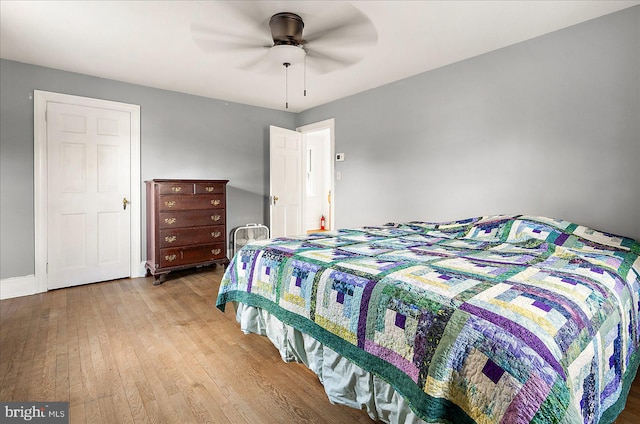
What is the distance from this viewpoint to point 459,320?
1.09 meters

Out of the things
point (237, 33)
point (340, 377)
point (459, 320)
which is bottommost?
point (340, 377)

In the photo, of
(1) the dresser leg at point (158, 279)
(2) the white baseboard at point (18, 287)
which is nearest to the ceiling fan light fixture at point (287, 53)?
(1) the dresser leg at point (158, 279)

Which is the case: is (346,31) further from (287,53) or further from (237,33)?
(237,33)

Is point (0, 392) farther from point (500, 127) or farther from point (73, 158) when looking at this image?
point (500, 127)

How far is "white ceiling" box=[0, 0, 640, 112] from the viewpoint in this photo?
2283 millimetres

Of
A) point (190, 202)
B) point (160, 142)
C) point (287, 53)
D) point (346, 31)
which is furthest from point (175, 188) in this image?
point (346, 31)

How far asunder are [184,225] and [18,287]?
1.64 metres

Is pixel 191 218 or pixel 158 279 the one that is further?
pixel 191 218

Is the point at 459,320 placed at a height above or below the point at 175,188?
below

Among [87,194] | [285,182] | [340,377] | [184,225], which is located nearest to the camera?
[340,377]

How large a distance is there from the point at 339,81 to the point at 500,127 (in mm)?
1795

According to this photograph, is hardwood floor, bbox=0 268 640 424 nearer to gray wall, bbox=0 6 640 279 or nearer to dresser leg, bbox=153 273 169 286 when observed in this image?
dresser leg, bbox=153 273 169 286

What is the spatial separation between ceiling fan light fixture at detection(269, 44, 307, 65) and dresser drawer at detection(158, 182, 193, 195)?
6.29ft

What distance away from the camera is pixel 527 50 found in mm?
2775
